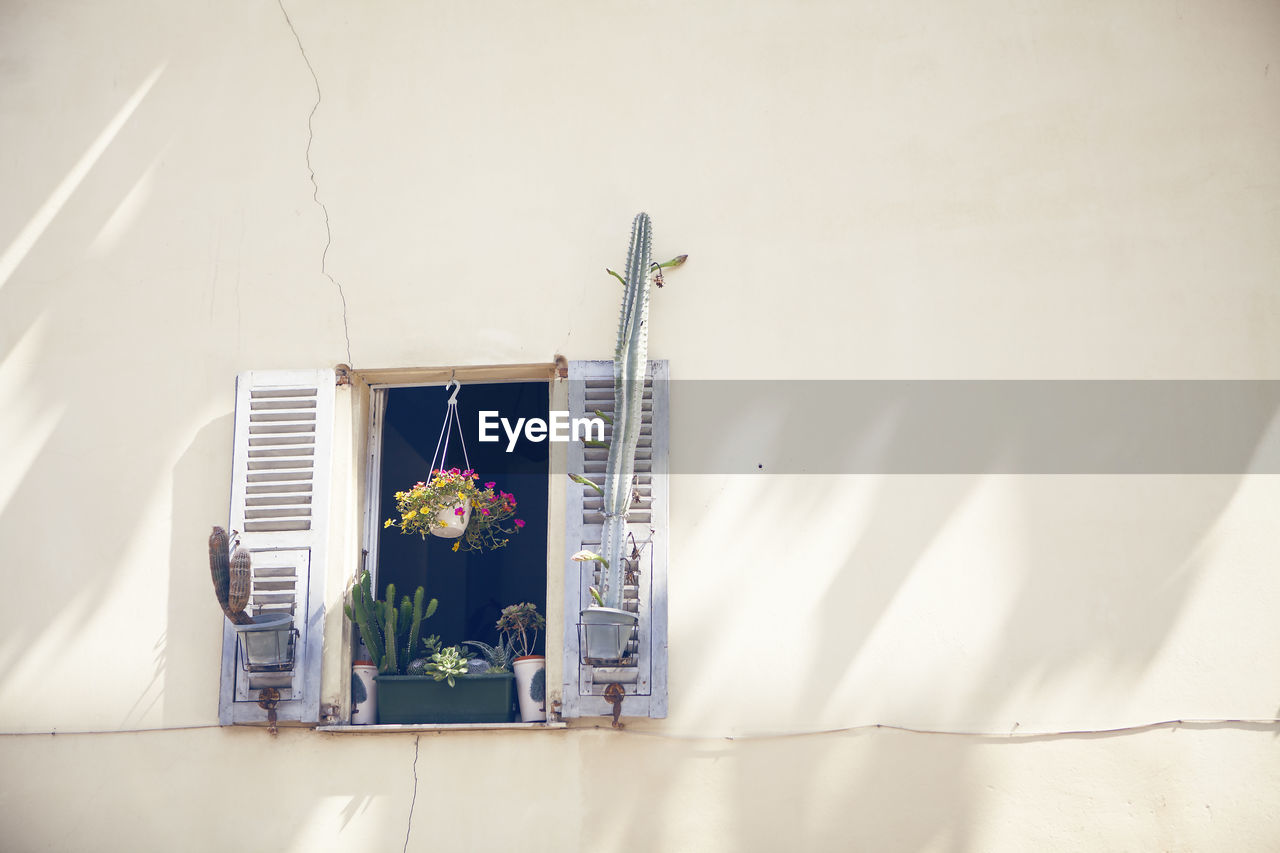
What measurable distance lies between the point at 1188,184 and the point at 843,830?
106 inches

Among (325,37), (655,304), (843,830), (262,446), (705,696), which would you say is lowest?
(843,830)

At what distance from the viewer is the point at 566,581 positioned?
458 cm

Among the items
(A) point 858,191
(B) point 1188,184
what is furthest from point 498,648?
(B) point 1188,184

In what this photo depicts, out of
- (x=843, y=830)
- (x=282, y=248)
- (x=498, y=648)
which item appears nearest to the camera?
(x=843, y=830)

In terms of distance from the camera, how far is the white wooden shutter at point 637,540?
4.45 m

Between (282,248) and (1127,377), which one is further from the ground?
(282,248)

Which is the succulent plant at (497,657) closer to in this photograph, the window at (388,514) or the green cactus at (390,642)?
the window at (388,514)

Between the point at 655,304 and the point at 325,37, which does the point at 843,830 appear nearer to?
the point at 655,304

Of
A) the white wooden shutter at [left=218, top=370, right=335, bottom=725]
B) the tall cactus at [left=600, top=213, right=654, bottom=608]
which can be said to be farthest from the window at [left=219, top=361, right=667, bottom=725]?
the tall cactus at [left=600, top=213, right=654, bottom=608]

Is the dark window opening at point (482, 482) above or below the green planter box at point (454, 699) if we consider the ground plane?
above

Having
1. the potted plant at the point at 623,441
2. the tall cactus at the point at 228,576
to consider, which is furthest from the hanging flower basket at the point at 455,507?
the tall cactus at the point at 228,576

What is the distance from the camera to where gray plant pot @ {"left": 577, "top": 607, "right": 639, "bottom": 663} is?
4.36 meters

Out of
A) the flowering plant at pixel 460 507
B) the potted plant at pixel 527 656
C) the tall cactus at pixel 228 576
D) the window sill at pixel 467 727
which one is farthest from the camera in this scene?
the flowering plant at pixel 460 507

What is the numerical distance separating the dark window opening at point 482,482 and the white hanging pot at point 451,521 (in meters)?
0.33
